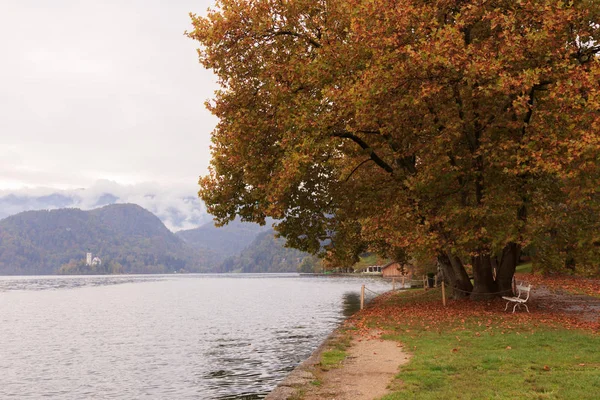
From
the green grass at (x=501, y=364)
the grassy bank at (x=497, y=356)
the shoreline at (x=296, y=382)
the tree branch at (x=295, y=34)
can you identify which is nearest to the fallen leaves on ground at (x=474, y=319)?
the grassy bank at (x=497, y=356)

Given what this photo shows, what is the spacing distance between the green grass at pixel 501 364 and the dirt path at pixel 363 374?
0.47 meters

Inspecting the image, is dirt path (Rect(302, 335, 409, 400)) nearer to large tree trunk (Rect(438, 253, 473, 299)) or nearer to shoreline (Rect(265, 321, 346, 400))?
shoreline (Rect(265, 321, 346, 400))

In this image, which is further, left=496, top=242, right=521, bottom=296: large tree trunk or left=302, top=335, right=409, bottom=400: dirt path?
left=496, top=242, right=521, bottom=296: large tree trunk

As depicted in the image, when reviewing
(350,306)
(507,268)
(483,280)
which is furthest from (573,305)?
(350,306)

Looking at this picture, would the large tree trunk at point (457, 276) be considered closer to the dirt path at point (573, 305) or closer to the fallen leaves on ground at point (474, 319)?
the fallen leaves on ground at point (474, 319)

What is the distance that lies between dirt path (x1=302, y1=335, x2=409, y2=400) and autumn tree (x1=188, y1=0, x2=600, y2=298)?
767cm

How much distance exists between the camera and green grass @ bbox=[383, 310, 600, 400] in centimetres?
1109

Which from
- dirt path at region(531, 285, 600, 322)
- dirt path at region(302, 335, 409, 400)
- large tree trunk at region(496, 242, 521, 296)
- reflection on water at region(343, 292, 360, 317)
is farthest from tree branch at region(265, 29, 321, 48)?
reflection on water at region(343, 292, 360, 317)

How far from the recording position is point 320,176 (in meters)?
31.3

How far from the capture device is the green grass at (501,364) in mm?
11094

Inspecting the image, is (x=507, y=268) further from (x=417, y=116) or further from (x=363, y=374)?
(x=363, y=374)

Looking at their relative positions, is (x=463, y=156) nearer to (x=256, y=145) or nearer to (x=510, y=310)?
(x=510, y=310)

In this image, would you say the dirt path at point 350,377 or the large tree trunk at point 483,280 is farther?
the large tree trunk at point 483,280

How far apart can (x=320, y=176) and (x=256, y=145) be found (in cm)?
523
